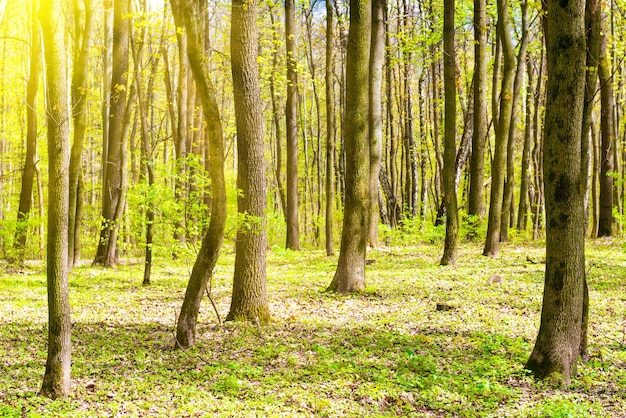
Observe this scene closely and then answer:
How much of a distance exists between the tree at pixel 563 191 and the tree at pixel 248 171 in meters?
4.22

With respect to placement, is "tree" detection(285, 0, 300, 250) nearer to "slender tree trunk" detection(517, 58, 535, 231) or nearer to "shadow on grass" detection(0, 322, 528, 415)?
"slender tree trunk" detection(517, 58, 535, 231)

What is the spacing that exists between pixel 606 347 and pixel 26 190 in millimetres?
15434

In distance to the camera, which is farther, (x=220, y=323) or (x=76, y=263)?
(x=76, y=263)

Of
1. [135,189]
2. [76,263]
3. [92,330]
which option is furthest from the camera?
[76,263]

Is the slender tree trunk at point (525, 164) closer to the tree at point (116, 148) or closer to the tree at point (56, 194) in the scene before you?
the tree at point (116, 148)

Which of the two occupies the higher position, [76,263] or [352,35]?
[352,35]

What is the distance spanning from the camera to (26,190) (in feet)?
51.5

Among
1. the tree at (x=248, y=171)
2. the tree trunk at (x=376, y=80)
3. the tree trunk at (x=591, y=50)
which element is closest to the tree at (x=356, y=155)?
the tree at (x=248, y=171)

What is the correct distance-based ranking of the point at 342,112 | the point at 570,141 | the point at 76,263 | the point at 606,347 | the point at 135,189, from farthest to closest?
the point at 342,112
the point at 76,263
the point at 135,189
the point at 606,347
the point at 570,141

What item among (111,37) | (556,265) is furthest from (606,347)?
(111,37)

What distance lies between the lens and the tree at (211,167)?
6.55m

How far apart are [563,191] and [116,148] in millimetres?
13060

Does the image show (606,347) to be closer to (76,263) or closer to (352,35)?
(352,35)

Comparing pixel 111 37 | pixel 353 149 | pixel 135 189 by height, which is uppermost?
pixel 111 37
